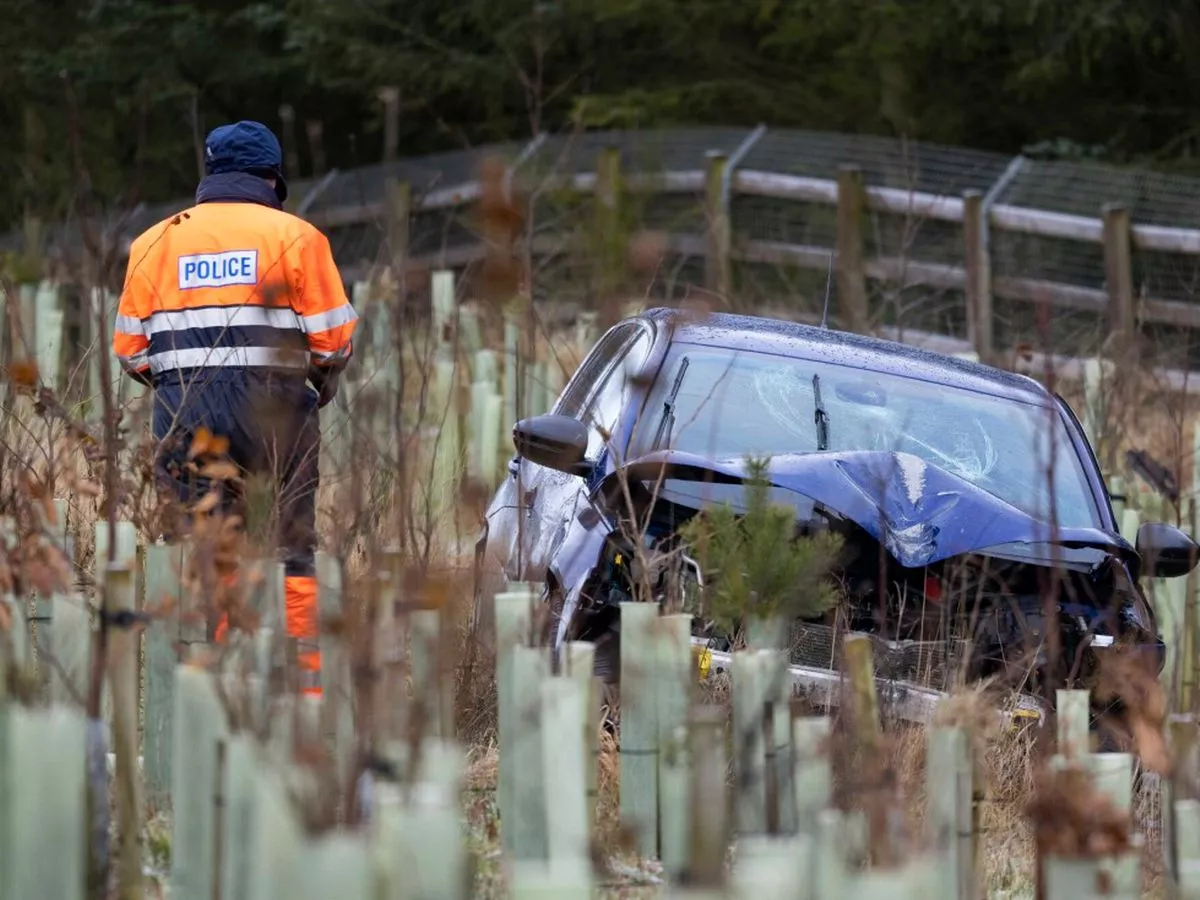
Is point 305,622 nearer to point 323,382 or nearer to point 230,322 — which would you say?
point 323,382

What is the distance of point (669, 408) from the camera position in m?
6.46

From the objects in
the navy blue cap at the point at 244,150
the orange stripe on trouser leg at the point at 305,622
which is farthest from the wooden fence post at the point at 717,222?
the orange stripe on trouser leg at the point at 305,622

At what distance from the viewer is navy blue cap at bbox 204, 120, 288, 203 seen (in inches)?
256

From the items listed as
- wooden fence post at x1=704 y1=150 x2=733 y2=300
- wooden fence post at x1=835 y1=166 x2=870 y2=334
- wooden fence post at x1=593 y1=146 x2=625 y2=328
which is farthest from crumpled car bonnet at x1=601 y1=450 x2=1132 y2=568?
wooden fence post at x1=704 y1=150 x2=733 y2=300

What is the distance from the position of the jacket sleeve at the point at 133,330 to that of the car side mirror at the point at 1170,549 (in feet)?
9.42

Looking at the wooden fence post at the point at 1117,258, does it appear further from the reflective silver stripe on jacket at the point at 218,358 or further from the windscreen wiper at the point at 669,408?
the reflective silver stripe on jacket at the point at 218,358

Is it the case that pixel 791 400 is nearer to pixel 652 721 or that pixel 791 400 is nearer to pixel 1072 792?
pixel 652 721

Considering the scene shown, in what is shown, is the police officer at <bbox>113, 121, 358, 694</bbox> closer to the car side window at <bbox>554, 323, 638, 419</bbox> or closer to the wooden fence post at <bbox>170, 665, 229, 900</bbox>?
the car side window at <bbox>554, 323, 638, 419</bbox>

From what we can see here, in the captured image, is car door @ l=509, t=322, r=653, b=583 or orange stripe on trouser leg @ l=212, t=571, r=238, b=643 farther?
car door @ l=509, t=322, r=653, b=583

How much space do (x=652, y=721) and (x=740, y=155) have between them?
12719mm

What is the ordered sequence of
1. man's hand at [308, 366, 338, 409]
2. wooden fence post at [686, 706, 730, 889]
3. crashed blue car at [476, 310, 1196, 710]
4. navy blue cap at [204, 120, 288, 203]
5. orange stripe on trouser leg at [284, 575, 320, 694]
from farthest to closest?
navy blue cap at [204, 120, 288, 203]
man's hand at [308, 366, 338, 409]
crashed blue car at [476, 310, 1196, 710]
orange stripe on trouser leg at [284, 575, 320, 694]
wooden fence post at [686, 706, 730, 889]

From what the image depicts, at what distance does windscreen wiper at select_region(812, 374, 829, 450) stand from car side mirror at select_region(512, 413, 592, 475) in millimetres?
702

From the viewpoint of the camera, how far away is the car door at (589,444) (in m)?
6.14

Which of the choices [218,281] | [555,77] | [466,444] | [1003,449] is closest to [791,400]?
[1003,449]
